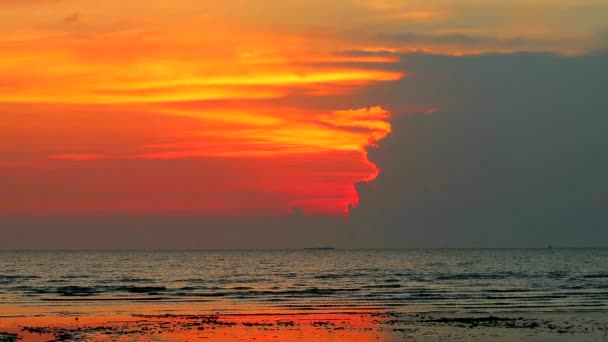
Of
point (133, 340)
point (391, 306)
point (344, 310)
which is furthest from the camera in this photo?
point (391, 306)

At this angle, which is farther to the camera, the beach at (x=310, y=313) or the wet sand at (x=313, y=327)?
the beach at (x=310, y=313)

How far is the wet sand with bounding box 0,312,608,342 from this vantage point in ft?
119

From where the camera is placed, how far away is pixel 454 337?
36125 mm

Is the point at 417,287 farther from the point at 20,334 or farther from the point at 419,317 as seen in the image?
the point at 20,334

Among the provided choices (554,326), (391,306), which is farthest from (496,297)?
(554,326)

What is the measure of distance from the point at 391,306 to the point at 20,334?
2528cm

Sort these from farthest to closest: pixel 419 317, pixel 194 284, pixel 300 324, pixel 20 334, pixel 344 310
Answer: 1. pixel 194 284
2. pixel 344 310
3. pixel 419 317
4. pixel 300 324
5. pixel 20 334

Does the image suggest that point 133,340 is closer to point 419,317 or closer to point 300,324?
point 300,324

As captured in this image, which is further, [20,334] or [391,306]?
[391,306]

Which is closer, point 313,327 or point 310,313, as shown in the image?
point 313,327

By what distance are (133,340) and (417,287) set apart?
→ 45.4m

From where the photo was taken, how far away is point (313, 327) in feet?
131

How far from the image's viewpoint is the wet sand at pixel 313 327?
119 feet

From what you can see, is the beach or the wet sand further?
the beach
